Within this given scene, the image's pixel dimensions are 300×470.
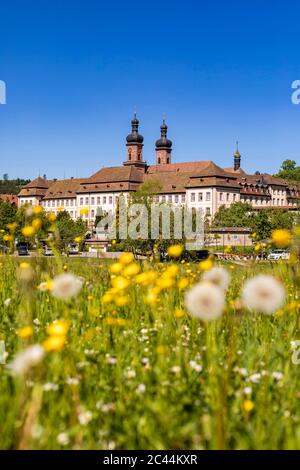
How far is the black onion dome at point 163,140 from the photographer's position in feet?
462

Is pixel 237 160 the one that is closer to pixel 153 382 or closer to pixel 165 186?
pixel 165 186

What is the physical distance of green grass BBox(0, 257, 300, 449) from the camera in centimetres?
256

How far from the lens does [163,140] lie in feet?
464

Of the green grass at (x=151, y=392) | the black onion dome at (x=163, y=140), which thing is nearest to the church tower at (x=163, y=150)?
the black onion dome at (x=163, y=140)

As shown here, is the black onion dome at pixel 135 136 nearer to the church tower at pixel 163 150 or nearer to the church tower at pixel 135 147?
the church tower at pixel 135 147

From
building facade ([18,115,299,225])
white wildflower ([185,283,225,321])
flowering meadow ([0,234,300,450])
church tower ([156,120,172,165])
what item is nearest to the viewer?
white wildflower ([185,283,225,321])

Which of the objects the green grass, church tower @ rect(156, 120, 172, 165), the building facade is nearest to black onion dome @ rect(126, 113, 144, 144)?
the building facade

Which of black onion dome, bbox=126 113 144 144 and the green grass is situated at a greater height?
black onion dome, bbox=126 113 144 144

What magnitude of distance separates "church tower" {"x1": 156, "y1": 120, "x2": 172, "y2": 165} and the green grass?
452ft

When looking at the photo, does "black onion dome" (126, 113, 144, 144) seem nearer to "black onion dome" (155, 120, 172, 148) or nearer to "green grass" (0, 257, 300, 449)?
"black onion dome" (155, 120, 172, 148)

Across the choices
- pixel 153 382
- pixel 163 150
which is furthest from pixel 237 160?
pixel 153 382

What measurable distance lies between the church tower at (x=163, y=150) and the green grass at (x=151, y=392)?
137721 mm

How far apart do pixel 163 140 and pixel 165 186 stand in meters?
31.6
